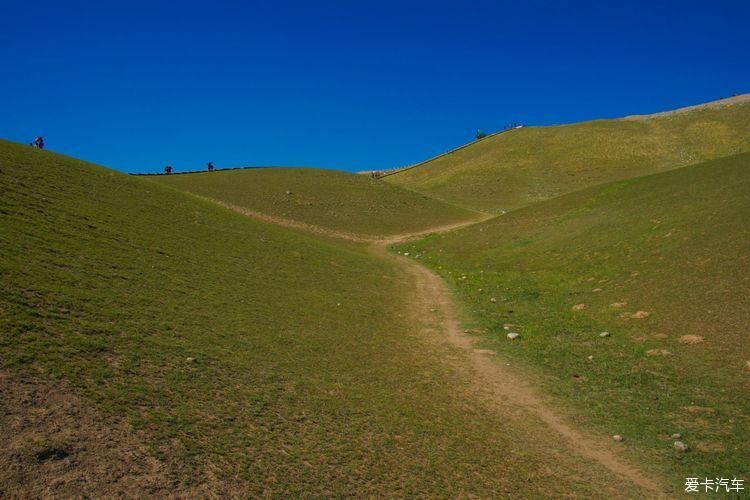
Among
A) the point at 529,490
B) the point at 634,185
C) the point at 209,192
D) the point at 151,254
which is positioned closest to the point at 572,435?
the point at 529,490

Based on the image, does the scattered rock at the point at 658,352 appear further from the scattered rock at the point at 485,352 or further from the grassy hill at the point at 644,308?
the scattered rock at the point at 485,352

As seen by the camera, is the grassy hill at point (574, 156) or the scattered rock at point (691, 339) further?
the grassy hill at point (574, 156)

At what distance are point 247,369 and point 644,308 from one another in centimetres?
1240

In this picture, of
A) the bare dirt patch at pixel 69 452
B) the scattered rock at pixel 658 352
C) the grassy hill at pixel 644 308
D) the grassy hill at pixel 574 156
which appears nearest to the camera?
the bare dirt patch at pixel 69 452

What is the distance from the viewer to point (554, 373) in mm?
12484

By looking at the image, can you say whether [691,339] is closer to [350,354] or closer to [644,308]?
[644,308]

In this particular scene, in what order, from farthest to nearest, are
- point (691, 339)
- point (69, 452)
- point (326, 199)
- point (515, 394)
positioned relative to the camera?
point (326, 199) → point (691, 339) → point (515, 394) → point (69, 452)

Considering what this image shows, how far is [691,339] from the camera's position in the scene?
1290 cm

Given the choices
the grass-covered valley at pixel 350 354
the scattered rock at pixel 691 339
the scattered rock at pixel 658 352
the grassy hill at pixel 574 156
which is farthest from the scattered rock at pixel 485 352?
the grassy hill at pixel 574 156

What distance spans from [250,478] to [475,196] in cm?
5818

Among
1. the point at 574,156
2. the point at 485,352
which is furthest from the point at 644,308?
the point at 574,156

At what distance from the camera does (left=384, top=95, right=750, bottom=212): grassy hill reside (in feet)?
205

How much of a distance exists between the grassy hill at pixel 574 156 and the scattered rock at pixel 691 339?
42.6 meters
